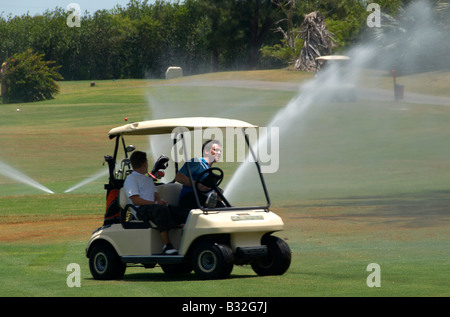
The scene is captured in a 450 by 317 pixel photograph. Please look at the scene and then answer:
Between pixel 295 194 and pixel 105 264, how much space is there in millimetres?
→ 15825

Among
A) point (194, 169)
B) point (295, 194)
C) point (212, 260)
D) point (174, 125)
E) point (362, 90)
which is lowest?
point (295, 194)

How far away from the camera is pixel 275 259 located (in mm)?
11617

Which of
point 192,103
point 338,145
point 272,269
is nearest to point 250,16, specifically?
point 192,103

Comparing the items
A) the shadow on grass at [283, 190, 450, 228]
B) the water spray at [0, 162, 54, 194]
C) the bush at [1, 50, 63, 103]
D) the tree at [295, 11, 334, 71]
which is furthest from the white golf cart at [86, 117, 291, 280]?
the bush at [1, 50, 63, 103]

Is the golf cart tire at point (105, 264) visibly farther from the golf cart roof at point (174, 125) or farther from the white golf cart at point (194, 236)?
the golf cart roof at point (174, 125)

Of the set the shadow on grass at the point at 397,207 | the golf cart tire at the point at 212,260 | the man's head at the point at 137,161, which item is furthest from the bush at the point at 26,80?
the golf cart tire at the point at 212,260

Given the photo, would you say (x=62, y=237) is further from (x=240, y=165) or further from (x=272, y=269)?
(x=240, y=165)

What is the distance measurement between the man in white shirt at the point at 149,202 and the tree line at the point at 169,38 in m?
70.0

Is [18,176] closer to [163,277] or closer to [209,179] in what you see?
[163,277]

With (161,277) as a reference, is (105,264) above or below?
above

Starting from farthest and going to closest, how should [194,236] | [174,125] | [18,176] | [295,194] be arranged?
[18,176]
[295,194]
[174,125]
[194,236]

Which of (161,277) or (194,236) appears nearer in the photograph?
(194,236)

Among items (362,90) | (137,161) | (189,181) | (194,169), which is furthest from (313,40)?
(189,181)

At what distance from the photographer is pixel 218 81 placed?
68.9 meters
